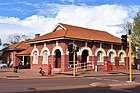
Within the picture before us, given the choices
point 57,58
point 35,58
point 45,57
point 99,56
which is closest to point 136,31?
point 99,56

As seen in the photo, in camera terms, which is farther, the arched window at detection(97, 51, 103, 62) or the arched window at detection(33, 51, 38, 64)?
the arched window at detection(33, 51, 38, 64)

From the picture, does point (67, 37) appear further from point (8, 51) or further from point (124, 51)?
point (8, 51)

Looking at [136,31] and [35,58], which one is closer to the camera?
[35,58]

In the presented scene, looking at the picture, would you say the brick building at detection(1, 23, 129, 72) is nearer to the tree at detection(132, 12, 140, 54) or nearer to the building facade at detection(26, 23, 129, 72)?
the building facade at detection(26, 23, 129, 72)

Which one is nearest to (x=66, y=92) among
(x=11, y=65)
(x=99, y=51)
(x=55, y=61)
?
(x=55, y=61)

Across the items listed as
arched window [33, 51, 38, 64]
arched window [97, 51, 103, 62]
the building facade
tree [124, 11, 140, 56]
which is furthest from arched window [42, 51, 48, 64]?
tree [124, 11, 140, 56]

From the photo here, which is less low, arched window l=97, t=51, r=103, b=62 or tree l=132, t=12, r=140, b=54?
tree l=132, t=12, r=140, b=54

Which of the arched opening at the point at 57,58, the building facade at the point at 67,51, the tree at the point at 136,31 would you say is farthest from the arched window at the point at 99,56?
the tree at the point at 136,31

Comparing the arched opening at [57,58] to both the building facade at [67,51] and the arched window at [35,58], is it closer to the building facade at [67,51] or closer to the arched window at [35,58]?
the building facade at [67,51]

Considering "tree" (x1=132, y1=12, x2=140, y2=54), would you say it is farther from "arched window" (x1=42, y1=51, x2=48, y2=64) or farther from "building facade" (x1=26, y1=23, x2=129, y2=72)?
"arched window" (x1=42, y1=51, x2=48, y2=64)

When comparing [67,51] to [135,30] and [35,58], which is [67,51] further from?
[135,30]

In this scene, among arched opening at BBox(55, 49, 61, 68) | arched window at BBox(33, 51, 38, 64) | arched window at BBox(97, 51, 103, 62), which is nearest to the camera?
arched opening at BBox(55, 49, 61, 68)

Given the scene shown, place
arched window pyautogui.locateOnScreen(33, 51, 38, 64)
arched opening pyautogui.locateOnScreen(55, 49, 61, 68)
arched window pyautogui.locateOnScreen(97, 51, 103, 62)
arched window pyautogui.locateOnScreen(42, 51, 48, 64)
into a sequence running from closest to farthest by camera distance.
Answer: arched opening pyautogui.locateOnScreen(55, 49, 61, 68) < arched window pyautogui.locateOnScreen(42, 51, 48, 64) < arched window pyautogui.locateOnScreen(97, 51, 103, 62) < arched window pyautogui.locateOnScreen(33, 51, 38, 64)

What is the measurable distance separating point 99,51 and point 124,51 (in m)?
7.14
